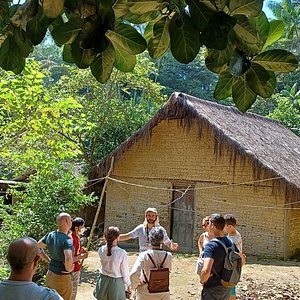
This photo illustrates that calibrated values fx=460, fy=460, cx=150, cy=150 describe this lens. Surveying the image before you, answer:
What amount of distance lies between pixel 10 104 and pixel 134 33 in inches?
194

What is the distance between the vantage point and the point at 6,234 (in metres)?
8.26

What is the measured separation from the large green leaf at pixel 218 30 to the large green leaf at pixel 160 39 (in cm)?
16

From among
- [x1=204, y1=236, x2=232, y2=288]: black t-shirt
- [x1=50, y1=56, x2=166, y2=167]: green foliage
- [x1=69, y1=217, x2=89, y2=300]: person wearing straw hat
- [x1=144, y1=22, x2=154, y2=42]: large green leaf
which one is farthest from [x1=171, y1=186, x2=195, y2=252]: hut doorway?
[x1=144, y1=22, x2=154, y2=42]: large green leaf

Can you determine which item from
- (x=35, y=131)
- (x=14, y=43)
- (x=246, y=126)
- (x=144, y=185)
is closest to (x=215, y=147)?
(x=246, y=126)

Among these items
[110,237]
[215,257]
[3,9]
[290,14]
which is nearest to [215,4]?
[3,9]

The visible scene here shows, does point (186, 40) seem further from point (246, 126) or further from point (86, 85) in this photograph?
point (86, 85)

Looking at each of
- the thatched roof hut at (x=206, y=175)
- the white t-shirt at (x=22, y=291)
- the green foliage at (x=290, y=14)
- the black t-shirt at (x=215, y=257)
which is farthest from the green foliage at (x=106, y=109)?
the white t-shirt at (x=22, y=291)

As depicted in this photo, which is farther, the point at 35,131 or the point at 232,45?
the point at 35,131

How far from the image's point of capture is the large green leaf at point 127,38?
44.7 inches

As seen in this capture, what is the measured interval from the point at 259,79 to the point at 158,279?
10.8 feet

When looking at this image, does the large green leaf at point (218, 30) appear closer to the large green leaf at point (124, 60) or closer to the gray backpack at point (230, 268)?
the large green leaf at point (124, 60)

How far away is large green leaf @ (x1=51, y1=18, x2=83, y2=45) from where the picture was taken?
1.12 meters

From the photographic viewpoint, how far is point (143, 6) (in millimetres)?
1039

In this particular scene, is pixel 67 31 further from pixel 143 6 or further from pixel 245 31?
pixel 245 31
